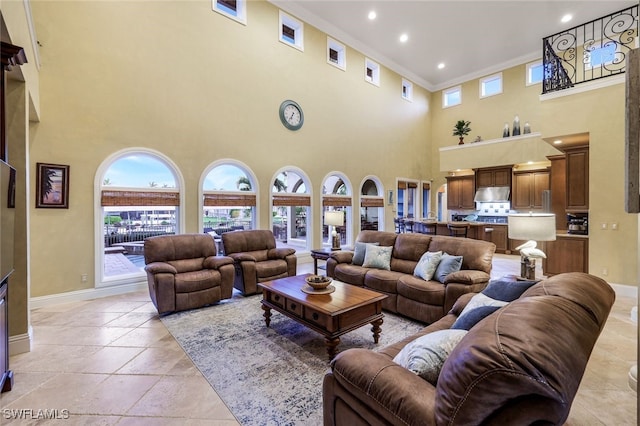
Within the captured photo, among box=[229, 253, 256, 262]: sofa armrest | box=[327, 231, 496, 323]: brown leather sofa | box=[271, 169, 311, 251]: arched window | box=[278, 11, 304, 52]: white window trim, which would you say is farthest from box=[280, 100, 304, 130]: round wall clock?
box=[327, 231, 496, 323]: brown leather sofa

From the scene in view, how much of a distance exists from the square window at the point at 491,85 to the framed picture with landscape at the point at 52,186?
1172cm

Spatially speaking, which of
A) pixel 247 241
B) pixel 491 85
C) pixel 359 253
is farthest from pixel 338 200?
pixel 491 85

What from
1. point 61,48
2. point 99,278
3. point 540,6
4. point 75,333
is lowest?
point 75,333

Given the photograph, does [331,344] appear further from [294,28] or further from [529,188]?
[529,188]

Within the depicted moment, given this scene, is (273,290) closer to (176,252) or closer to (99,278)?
(176,252)

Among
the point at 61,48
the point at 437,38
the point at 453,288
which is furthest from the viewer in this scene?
the point at 437,38

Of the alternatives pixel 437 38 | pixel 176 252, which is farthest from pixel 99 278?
pixel 437 38

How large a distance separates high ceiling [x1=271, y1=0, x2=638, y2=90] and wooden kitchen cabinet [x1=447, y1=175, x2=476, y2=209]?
3839mm

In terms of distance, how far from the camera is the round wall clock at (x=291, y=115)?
6885 millimetres

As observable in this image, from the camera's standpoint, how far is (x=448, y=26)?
7668mm

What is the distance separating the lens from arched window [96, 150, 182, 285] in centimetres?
482

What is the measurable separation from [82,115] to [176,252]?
2.64 metres

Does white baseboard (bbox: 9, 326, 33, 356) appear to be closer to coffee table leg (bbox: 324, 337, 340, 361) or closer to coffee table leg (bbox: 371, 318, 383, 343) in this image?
coffee table leg (bbox: 324, 337, 340, 361)

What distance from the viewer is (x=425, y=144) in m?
11.2
